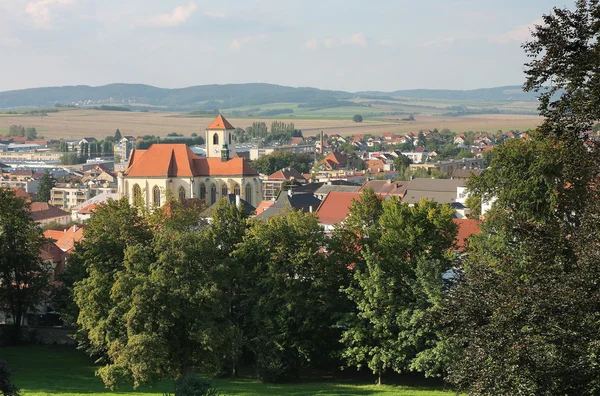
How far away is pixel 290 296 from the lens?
3819 cm

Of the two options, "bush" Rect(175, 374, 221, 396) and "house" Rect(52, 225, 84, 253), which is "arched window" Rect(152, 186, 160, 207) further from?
"bush" Rect(175, 374, 221, 396)

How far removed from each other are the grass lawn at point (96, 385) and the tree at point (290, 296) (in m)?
1.24

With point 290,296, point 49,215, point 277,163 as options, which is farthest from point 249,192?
point 277,163

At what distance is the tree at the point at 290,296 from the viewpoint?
38.1 metres

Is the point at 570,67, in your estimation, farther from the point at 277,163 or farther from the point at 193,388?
the point at 277,163

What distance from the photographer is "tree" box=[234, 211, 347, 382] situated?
3812 centimetres

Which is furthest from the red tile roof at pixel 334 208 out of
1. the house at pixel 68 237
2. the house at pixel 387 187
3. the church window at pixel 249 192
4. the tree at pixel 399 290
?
the tree at pixel 399 290

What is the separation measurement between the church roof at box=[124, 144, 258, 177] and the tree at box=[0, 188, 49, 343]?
50897mm

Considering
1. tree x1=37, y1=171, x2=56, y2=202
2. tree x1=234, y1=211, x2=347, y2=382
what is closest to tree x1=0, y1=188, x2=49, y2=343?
tree x1=234, y1=211, x2=347, y2=382

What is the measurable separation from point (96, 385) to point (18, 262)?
37.5 ft

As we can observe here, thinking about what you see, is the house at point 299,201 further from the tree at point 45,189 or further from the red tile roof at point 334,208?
the tree at point 45,189

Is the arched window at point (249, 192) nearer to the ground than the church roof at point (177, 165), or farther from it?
nearer to the ground

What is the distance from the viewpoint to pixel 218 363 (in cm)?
3466

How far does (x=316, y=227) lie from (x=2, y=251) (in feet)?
50.4
